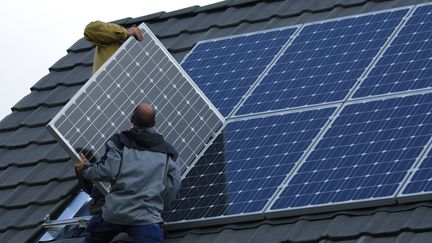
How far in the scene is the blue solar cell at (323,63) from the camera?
13500 mm

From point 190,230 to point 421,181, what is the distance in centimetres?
189

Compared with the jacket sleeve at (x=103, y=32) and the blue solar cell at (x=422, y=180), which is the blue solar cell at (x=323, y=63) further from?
the blue solar cell at (x=422, y=180)

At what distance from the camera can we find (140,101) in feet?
44.6

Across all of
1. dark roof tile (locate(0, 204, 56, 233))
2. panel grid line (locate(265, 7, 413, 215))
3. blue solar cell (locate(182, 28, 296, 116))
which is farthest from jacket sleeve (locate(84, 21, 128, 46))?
panel grid line (locate(265, 7, 413, 215))

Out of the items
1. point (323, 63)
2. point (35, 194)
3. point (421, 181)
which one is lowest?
point (35, 194)

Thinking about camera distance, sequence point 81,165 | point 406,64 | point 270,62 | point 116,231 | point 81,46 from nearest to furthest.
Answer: point 116,231
point 81,165
point 406,64
point 270,62
point 81,46

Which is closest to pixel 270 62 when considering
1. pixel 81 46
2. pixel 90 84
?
pixel 90 84

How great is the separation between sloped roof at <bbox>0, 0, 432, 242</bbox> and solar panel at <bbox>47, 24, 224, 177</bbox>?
0.80 meters

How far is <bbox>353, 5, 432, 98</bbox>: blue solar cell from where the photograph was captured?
13047 mm

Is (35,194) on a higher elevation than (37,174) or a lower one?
lower

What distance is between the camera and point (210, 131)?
1362cm

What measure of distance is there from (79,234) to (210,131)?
1.41 metres

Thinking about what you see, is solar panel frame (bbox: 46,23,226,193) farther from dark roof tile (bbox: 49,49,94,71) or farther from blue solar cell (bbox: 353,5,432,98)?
dark roof tile (bbox: 49,49,94,71)

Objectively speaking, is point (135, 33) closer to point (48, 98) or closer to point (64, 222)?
point (64, 222)
